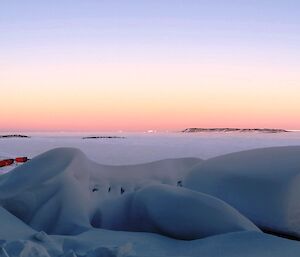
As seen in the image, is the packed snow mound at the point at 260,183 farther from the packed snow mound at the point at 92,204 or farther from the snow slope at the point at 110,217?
the packed snow mound at the point at 92,204

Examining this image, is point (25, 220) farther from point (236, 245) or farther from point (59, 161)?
point (236, 245)

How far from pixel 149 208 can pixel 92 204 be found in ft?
2.70

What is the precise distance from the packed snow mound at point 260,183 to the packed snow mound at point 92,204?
507mm

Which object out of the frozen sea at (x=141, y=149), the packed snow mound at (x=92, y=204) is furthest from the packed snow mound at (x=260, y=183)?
the frozen sea at (x=141, y=149)

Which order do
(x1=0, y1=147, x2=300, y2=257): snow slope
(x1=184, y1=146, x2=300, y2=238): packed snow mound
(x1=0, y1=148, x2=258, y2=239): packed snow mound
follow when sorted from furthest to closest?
(x1=184, y1=146, x2=300, y2=238): packed snow mound → (x1=0, y1=148, x2=258, y2=239): packed snow mound → (x1=0, y1=147, x2=300, y2=257): snow slope

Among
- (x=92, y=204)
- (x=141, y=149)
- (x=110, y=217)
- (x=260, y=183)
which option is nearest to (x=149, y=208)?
(x=110, y=217)

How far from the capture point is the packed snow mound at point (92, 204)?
2.63 metres

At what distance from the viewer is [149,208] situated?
9.32 ft

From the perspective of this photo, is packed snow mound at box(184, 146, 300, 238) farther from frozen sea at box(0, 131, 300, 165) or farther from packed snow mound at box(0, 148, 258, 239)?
frozen sea at box(0, 131, 300, 165)

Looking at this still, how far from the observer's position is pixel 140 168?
4.54 meters

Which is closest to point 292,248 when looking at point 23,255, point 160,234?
point 160,234

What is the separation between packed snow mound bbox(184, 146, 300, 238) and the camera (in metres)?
3.09

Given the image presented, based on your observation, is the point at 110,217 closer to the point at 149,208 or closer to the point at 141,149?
the point at 149,208

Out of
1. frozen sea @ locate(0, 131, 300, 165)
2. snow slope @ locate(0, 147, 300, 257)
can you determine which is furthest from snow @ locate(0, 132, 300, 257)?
frozen sea @ locate(0, 131, 300, 165)
